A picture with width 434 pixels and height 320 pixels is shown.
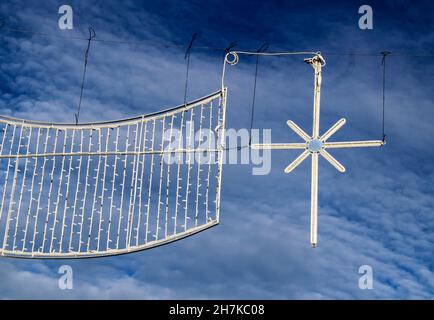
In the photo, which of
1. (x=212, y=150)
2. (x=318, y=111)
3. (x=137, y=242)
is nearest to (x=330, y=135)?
(x=318, y=111)

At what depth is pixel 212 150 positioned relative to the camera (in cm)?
1914
